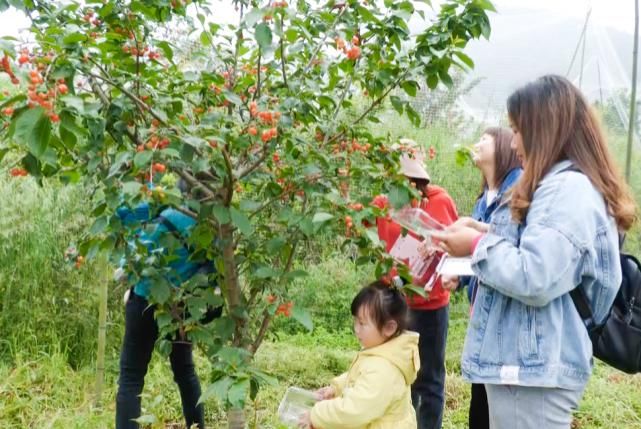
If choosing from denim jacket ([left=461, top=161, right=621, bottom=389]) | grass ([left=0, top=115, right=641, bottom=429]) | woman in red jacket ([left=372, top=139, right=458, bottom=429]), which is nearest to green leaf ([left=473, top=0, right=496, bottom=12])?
denim jacket ([left=461, top=161, right=621, bottom=389])

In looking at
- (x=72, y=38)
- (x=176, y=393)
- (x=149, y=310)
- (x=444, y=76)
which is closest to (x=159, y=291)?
(x=149, y=310)

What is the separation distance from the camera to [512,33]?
5.32 metres

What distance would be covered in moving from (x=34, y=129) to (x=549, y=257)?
0.94 meters

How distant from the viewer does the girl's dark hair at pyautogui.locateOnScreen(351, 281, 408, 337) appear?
1.95 meters

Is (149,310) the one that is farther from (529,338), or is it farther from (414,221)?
(529,338)

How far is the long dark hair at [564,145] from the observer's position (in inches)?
55.0

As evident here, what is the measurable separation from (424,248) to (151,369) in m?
1.99

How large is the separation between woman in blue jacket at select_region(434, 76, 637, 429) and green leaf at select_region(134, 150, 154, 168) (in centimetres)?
70

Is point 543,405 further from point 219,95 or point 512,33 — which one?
point 512,33

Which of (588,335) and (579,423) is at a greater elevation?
(588,335)

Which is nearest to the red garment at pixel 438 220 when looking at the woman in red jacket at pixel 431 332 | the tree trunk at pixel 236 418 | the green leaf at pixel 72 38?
the woman in red jacket at pixel 431 332

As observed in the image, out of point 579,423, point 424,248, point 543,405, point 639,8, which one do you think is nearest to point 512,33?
point 639,8

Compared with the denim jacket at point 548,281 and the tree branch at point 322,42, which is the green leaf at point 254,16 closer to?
the tree branch at point 322,42

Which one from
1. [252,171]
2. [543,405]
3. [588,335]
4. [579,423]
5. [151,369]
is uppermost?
[252,171]
